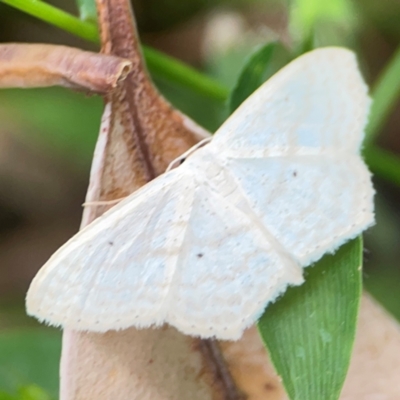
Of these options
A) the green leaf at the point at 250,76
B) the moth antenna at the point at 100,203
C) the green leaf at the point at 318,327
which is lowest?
the green leaf at the point at 318,327

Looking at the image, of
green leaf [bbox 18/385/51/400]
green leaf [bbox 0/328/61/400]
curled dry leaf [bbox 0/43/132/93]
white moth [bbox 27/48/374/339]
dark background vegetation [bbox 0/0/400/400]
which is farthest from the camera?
dark background vegetation [bbox 0/0/400/400]

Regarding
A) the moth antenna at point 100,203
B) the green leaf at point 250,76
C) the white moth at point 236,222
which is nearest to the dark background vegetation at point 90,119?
the green leaf at point 250,76

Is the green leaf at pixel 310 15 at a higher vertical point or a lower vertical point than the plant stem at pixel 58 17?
lower

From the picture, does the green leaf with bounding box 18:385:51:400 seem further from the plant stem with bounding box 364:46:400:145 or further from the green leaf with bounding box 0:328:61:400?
the plant stem with bounding box 364:46:400:145

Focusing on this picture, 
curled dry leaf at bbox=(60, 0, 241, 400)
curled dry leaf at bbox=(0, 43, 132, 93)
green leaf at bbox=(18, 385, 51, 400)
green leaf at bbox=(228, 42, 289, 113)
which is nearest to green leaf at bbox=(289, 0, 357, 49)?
green leaf at bbox=(228, 42, 289, 113)

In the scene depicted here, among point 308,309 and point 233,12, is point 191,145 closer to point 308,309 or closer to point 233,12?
point 308,309

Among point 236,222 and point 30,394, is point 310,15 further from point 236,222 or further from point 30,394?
point 30,394

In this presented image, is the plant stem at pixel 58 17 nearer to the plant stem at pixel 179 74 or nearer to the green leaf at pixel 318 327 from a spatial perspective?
the plant stem at pixel 179 74
